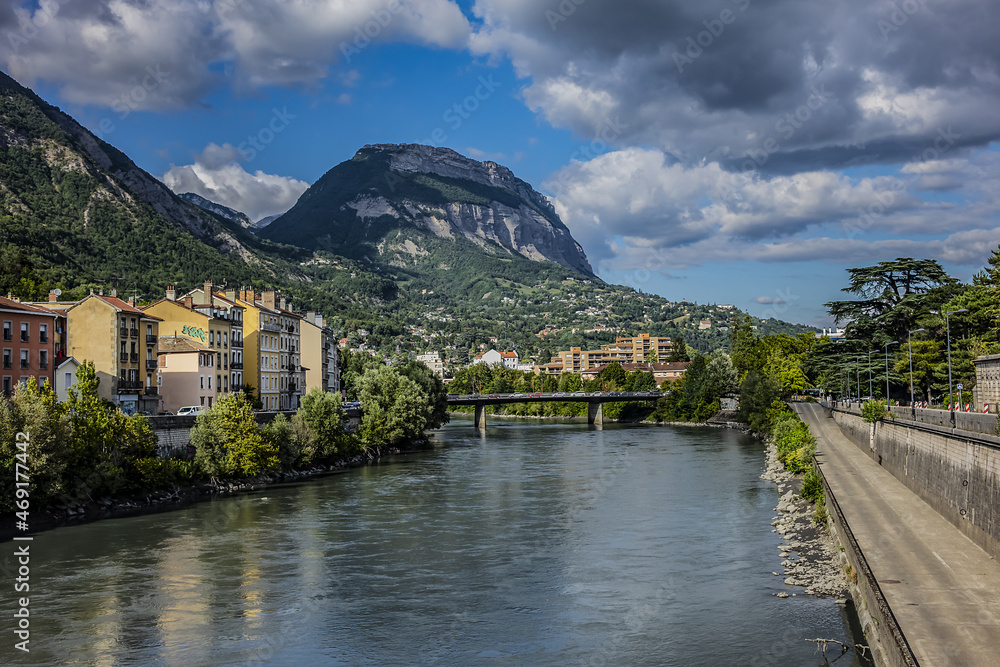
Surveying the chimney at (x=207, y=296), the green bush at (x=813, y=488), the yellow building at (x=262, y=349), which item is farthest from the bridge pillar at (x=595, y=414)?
the green bush at (x=813, y=488)

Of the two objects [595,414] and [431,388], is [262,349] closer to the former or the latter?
[431,388]

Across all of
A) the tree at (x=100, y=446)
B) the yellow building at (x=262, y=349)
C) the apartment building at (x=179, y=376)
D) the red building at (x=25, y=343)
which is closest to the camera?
the tree at (x=100, y=446)

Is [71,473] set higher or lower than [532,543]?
higher

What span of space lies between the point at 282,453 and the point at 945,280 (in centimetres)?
7608

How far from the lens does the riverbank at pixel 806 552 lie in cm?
2823

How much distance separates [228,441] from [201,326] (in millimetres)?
19894

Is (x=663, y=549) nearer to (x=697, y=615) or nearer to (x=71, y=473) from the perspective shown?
(x=697, y=615)

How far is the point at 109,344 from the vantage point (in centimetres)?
6144

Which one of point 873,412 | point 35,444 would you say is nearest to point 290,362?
point 35,444

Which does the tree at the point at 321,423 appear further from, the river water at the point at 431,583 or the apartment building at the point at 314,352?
the apartment building at the point at 314,352

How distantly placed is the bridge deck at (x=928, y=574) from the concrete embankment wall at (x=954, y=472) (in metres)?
0.53

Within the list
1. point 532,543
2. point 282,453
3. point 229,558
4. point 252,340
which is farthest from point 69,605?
point 252,340

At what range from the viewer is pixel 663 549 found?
117ft

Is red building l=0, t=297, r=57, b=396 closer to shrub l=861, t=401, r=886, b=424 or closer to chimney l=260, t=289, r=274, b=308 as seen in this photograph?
chimney l=260, t=289, r=274, b=308
